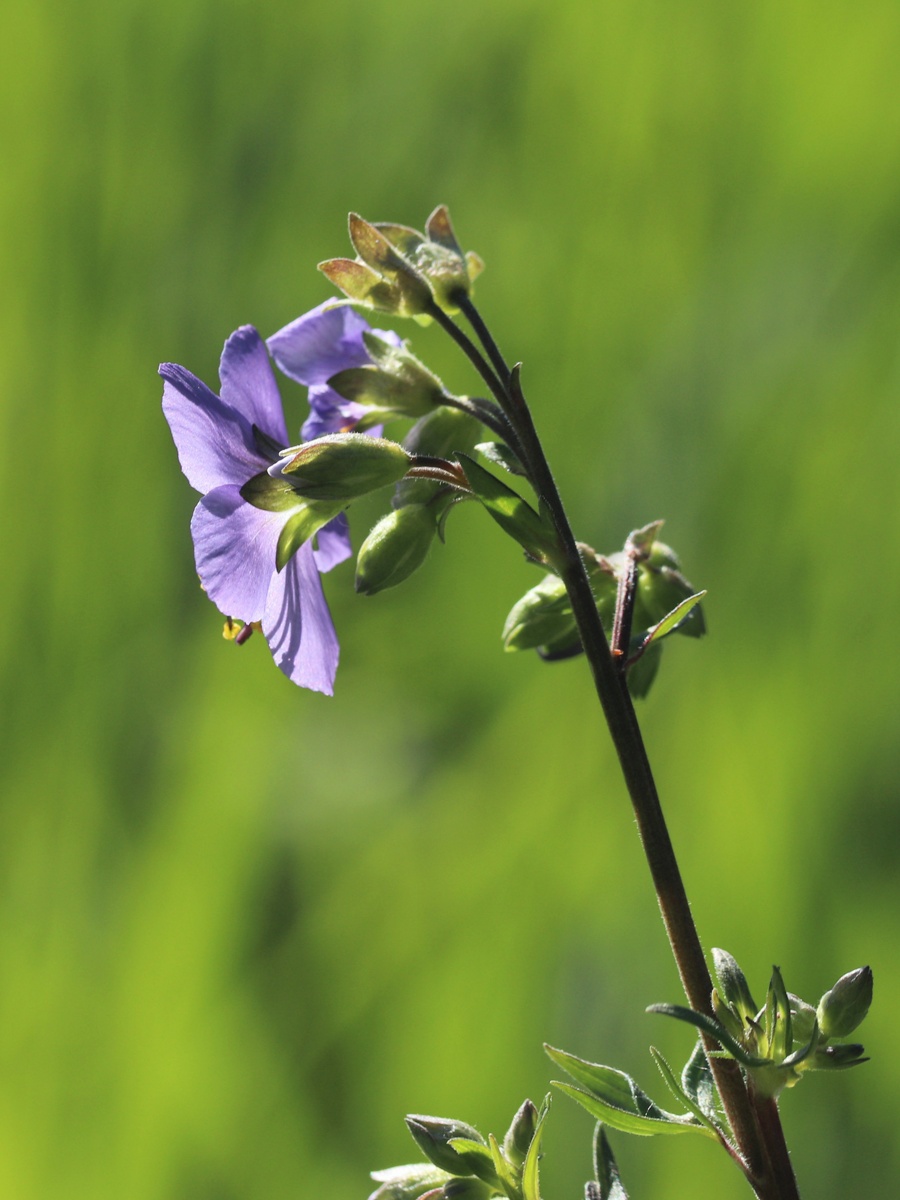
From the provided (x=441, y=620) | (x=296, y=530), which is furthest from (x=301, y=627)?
(x=441, y=620)

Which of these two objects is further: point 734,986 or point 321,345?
point 321,345

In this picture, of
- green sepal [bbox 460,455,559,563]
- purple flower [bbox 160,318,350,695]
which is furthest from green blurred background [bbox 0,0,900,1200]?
green sepal [bbox 460,455,559,563]

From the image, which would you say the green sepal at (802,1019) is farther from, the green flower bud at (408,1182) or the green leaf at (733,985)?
the green flower bud at (408,1182)

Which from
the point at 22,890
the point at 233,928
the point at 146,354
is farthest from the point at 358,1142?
the point at 146,354

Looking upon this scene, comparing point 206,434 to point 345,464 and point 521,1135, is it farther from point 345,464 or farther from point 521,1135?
point 521,1135

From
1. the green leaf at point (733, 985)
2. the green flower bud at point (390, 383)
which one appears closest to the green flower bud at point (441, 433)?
the green flower bud at point (390, 383)
